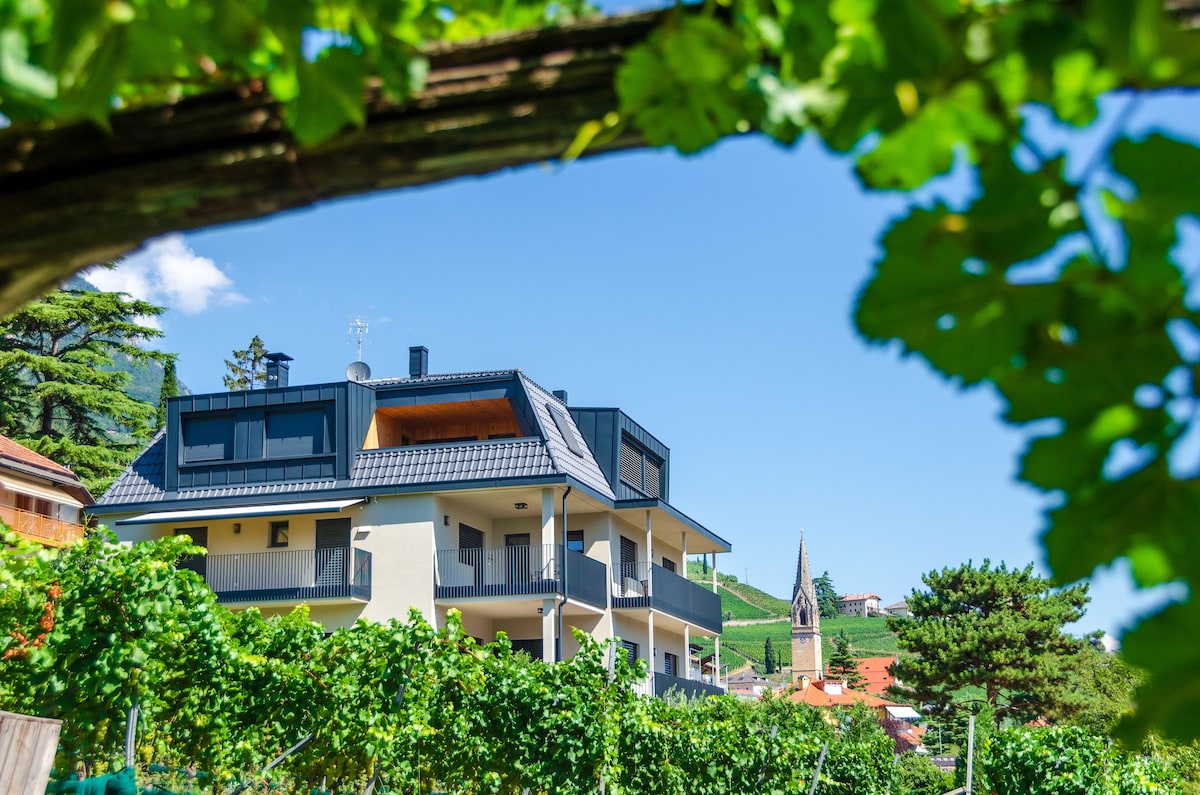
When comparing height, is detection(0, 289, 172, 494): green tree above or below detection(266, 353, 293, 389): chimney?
above

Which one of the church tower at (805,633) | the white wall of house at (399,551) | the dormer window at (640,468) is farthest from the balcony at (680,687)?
the church tower at (805,633)

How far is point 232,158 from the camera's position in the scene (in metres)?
1.31

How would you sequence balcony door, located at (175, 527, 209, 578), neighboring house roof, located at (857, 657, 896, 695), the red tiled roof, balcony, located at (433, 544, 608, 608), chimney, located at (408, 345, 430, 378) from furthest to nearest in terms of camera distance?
neighboring house roof, located at (857, 657, 896, 695) < the red tiled roof < chimney, located at (408, 345, 430, 378) < balcony door, located at (175, 527, 209, 578) < balcony, located at (433, 544, 608, 608)

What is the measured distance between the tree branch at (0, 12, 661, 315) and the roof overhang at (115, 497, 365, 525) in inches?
884

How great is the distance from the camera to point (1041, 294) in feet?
2.77

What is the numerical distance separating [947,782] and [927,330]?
35210 mm

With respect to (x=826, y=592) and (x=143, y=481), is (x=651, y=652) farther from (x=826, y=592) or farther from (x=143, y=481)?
(x=826, y=592)

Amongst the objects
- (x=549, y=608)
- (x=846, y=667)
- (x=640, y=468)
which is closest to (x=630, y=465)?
(x=640, y=468)

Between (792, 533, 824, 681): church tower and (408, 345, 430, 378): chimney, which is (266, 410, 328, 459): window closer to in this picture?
(408, 345, 430, 378): chimney

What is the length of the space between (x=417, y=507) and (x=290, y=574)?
322cm

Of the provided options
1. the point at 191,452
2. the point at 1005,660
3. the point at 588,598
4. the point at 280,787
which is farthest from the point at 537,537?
the point at 1005,660

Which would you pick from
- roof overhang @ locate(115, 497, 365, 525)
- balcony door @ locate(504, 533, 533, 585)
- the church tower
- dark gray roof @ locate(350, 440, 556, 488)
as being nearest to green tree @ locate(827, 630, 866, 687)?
the church tower

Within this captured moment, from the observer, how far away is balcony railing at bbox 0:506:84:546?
2853 cm

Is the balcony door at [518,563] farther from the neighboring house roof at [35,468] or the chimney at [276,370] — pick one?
the neighboring house roof at [35,468]
